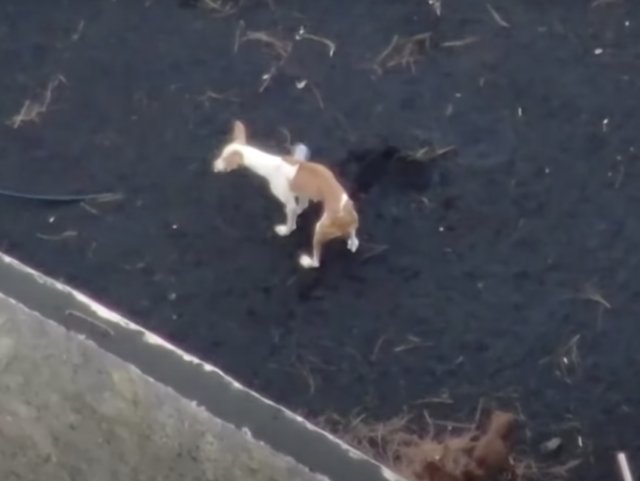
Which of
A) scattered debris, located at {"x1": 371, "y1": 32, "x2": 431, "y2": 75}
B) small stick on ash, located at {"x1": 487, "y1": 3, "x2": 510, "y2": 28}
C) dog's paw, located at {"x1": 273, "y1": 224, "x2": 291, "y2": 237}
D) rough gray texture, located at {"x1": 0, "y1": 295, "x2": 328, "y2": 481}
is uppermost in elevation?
small stick on ash, located at {"x1": 487, "y1": 3, "x2": 510, "y2": 28}

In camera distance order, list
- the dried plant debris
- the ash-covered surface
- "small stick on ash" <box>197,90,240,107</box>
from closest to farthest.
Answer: the dried plant debris → the ash-covered surface → "small stick on ash" <box>197,90,240,107</box>

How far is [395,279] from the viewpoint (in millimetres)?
1215

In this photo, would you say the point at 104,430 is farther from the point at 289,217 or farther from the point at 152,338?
the point at 289,217

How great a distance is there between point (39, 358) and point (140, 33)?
43 cm

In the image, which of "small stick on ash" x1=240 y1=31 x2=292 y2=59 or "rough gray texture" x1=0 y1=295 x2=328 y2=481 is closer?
"rough gray texture" x1=0 y1=295 x2=328 y2=481

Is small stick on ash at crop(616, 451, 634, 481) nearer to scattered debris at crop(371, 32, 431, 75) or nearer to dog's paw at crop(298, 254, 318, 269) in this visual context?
dog's paw at crop(298, 254, 318, 269)

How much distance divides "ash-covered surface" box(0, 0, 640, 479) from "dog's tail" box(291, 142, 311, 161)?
3cm

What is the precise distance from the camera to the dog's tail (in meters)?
1.21

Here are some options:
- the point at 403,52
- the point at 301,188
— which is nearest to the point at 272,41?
the point at 403,52

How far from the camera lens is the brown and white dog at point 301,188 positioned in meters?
1.14

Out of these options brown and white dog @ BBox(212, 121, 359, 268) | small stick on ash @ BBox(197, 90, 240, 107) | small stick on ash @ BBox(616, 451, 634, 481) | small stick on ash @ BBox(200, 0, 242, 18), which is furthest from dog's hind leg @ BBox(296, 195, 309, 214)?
small stick on ash @ BBox(616, 451, 634, 481)

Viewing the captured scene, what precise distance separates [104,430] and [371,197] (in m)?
0.39

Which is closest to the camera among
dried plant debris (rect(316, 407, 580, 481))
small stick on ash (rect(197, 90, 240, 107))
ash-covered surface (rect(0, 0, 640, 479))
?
dried plant debris (rect(316, 407, 580, 481))

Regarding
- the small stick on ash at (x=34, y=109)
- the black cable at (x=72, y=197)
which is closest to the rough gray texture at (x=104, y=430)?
the black cable at (x=72, y=197)
